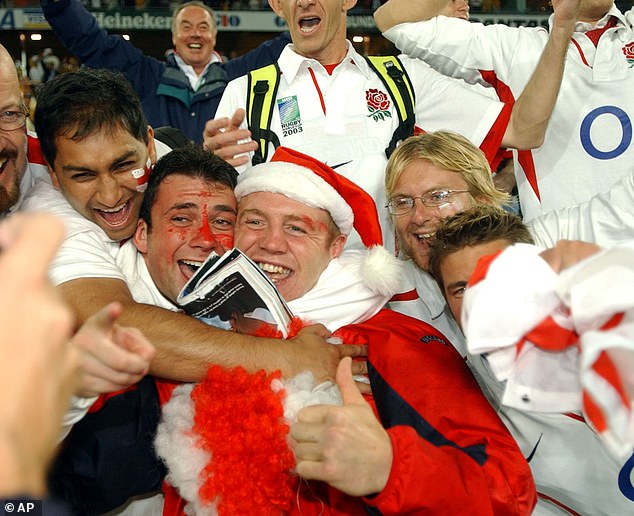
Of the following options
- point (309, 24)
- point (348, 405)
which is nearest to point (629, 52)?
point (309, 24)

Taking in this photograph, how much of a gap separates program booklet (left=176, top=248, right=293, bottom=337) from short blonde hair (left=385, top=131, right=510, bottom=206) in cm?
85

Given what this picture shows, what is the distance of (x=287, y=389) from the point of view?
207 centimetres

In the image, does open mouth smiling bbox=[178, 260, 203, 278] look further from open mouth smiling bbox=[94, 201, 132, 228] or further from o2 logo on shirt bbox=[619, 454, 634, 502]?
o2 logo on shirt bbox=[619, 454, 634, 502]

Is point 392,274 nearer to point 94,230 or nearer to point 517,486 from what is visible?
point 517,486

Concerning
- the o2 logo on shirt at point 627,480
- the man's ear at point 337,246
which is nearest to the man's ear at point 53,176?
the man's ear at point 337,246

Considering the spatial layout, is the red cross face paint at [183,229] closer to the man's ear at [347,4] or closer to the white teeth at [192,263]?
the white teeth at [192,263]

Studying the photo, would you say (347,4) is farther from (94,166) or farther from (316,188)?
(94,166)

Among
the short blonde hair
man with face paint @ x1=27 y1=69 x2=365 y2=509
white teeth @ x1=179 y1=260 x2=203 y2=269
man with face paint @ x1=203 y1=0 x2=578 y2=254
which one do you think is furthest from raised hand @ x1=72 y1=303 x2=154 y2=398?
A: man with face paint @ x1=203 y1=0 x2=578 y2=254

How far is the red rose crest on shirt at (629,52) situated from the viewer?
11.1ft

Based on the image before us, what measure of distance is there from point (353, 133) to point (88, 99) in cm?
123

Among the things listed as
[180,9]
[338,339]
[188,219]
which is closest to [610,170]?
[338,339]

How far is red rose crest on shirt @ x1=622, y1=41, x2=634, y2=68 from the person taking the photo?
11.1ft

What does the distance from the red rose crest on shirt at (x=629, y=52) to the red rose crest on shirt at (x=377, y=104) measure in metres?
1.10

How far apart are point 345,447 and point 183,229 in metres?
1.24
